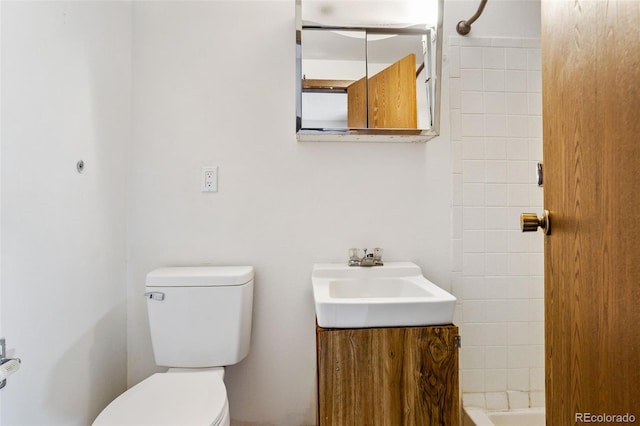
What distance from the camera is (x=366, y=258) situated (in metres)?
1.44

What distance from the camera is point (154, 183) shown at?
1.50m

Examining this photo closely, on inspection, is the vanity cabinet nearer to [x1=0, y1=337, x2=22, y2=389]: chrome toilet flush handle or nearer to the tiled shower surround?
the tiled shower surround

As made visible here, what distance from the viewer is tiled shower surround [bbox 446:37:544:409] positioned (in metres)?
1.52

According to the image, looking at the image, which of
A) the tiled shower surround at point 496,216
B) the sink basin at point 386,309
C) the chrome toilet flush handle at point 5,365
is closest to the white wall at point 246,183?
the sink basin at point 386,309

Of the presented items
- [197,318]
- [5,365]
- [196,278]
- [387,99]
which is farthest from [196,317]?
[387,99]

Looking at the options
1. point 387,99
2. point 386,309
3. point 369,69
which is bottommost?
point 386,309

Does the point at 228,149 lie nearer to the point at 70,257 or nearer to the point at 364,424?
the point at 70,257

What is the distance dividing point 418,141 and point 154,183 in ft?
3.90

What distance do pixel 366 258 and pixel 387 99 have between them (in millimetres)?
668

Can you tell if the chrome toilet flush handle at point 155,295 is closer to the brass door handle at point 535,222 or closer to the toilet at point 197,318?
the toilet at point 197,318

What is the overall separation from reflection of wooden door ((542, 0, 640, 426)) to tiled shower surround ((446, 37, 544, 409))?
78 centimetres

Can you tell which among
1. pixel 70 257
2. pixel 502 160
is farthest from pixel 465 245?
pixel 70 257

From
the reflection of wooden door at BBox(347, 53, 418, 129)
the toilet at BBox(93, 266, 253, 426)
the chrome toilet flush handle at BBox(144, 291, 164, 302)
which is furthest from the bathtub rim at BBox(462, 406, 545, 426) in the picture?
the chrome toilet flush handle at BBox(144, 291, 164, 302)

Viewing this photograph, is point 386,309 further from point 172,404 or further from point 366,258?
point 172,404
